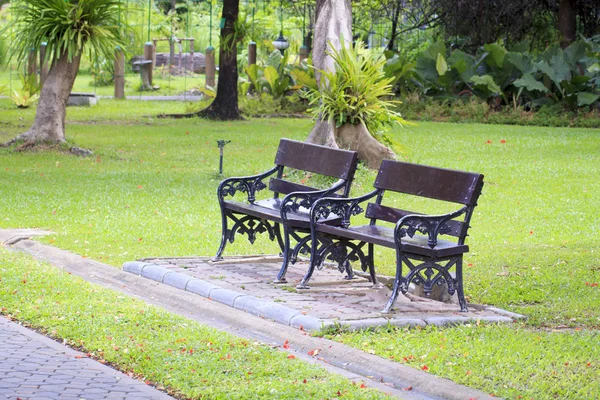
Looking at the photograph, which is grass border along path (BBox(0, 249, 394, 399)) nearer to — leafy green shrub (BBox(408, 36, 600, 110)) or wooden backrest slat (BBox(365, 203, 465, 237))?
wooden backrest slat (BBox(365, 203, 465, 237))

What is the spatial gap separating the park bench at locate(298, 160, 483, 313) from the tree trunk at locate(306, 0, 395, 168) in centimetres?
687

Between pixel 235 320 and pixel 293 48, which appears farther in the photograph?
pixel 293 48

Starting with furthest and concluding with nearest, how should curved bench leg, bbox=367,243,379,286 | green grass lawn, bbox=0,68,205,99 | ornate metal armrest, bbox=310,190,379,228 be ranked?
green grass lawn, bbox=0,68,205,99
curved bench leg, bbox=367,243,379,286
ornate metal armrest, bbox=310,190,379,228

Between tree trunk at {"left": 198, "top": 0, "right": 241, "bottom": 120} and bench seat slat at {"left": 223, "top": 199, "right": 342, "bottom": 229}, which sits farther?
tree trunk at {"left": 198, "top": 0, "right": 241, "bottom": 120}

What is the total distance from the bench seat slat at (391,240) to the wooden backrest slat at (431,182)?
1.13 ft

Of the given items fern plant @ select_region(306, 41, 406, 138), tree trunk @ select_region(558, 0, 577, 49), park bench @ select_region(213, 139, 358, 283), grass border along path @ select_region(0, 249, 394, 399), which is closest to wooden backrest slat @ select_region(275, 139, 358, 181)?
park bench @ select_region(213, 139, 358, 283)

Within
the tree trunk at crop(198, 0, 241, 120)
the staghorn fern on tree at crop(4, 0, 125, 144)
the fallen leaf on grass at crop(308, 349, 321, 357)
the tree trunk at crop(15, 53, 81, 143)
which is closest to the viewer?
the fallen leaf on grass at crop(308, 349, 321, 357)

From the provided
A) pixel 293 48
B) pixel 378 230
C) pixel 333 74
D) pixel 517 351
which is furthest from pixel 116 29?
pixel 293 48

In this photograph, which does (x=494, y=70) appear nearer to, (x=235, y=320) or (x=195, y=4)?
(x=235, y=320)

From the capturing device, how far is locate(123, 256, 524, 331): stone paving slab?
6820mm

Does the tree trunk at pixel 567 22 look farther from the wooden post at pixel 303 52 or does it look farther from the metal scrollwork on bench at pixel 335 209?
the metal scrollwork on bench at pixel 335 209

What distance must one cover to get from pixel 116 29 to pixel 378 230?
1059 centimetres

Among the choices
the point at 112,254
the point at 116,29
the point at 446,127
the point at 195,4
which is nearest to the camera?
the point at 112,254

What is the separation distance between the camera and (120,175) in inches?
586
